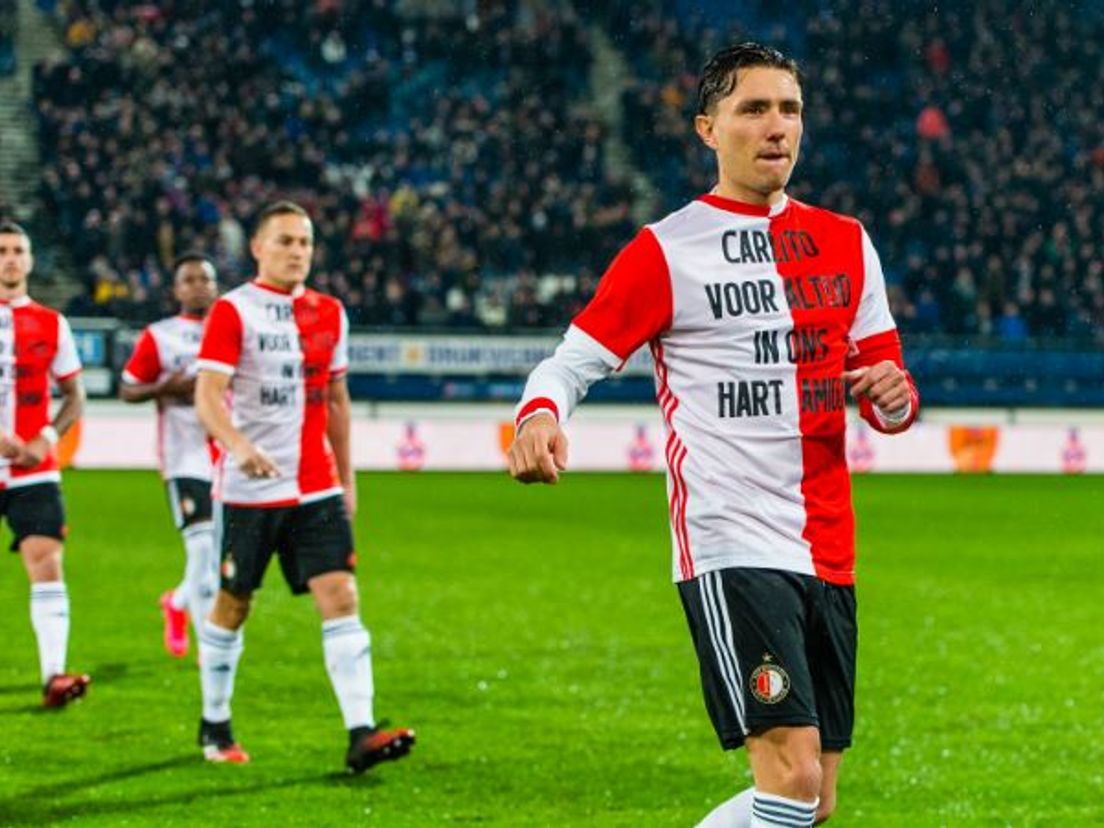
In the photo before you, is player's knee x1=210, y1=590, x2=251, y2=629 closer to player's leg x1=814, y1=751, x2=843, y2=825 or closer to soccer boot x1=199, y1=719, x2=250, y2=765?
soccer boot x1=199, y1=719, x2=250, y2=765

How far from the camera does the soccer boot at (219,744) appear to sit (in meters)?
8.20

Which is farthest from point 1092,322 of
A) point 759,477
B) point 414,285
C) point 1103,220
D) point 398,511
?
point 759,477

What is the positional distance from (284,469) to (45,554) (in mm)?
2171

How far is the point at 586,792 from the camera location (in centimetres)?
762

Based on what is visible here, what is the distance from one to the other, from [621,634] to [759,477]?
7980 mm

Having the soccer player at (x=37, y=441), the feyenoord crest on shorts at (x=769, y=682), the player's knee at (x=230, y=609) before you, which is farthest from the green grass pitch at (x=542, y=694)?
the feyenoord crest on shorts at (x=769, y=682)

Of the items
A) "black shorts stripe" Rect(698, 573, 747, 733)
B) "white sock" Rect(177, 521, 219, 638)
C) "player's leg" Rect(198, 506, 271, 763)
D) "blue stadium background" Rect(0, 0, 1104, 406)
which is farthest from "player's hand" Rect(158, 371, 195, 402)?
"blue stadium background" Rect(0, 0, 1104, 406)

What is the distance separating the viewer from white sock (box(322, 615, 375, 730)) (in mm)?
7887

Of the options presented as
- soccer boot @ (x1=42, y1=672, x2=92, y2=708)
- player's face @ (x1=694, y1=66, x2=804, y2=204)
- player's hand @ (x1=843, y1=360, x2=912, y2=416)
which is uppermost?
player's face @ (x1=694, y1=66, x2=804, y2=204)

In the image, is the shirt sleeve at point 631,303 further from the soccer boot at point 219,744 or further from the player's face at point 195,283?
the player's face at point 195,283

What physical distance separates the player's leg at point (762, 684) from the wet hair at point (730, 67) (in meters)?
1.18

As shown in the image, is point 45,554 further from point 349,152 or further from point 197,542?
point 349,152

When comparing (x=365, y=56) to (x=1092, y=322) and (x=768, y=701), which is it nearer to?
(x=1092, y=322)

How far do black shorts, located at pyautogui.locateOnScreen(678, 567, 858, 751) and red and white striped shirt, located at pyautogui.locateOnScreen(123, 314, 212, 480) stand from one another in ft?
22.3
